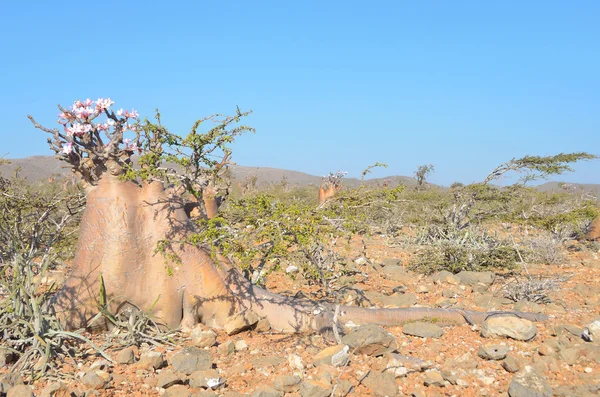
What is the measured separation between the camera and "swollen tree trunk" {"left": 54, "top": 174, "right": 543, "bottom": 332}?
13.4 feet

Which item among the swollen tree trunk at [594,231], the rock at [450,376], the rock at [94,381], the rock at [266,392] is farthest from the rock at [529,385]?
the swollen tree trunk at [594,231]

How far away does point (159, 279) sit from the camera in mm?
4180

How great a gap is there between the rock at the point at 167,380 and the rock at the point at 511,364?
2128mm

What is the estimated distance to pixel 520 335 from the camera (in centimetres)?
387

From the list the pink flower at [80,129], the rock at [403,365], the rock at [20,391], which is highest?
the pink flower at [80,129]

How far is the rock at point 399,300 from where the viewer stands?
5.08 m

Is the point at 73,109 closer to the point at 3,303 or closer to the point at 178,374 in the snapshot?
the point at 3,303

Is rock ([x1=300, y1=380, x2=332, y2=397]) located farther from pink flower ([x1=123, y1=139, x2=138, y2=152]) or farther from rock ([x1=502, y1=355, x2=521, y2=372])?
pink flower ([x1=123, y1=139, x2=138, y2=152])

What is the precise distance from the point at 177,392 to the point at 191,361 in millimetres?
339

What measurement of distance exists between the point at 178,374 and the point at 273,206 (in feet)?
5.17

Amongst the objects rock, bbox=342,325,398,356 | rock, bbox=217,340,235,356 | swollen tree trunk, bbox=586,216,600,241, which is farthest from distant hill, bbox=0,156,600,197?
rock, bbox=342,325,398,356

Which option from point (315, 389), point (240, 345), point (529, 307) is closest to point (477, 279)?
point (529, 307)

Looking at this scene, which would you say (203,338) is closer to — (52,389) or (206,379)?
(206,379)

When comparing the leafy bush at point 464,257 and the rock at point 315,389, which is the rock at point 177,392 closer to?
the rock at point 315,389
